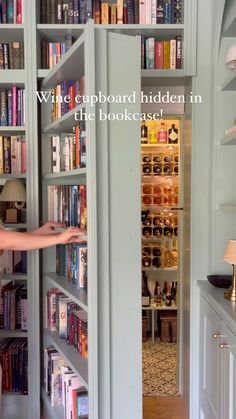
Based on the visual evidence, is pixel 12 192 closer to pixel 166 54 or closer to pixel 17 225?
pixel 17 225

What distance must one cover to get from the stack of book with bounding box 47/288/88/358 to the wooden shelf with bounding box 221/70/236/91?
54.0 inches

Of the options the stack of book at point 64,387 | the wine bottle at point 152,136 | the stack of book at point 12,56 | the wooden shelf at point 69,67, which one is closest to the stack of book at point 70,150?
the wooden shelf at point 69,67

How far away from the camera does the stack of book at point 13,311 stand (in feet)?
8.01

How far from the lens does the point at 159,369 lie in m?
3.33

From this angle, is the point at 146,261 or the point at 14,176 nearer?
the point at 14,176

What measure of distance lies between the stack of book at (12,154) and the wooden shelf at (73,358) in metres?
1.00

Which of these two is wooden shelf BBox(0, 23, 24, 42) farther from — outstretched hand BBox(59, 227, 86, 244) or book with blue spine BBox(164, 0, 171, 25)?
outstretched hand BBox(59, 227, 86, 244)

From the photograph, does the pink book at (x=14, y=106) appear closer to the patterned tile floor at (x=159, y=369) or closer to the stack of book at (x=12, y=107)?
the stack of book at (x=12, y=107)

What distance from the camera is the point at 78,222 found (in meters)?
1.91

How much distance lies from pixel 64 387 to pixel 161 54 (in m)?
1.93

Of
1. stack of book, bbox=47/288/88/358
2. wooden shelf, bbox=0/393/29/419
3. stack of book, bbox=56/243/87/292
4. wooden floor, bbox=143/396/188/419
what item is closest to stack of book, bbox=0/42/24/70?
stack of book, bbox=56/243/87/292

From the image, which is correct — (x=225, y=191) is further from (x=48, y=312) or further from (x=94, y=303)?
(x=48, y=312)

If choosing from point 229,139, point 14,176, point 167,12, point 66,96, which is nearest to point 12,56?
point 66,96

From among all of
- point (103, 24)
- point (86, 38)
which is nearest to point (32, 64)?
point (103, 24)
